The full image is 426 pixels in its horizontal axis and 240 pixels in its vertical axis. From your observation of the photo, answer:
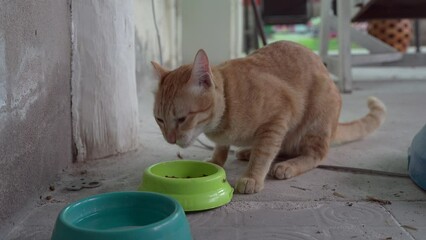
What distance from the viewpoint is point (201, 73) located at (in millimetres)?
1486

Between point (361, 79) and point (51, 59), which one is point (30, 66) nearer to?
point (51, 59)

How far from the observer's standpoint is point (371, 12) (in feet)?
13.6

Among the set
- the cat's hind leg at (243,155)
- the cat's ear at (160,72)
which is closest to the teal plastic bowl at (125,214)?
the cat's ear at (160,72)

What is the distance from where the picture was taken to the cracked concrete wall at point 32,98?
1.24m

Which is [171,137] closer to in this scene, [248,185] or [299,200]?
[248,185]

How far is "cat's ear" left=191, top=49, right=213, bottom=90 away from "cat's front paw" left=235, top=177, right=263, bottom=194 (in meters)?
0.31

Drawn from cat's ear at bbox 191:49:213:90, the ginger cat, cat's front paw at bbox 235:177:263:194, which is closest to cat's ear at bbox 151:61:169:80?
the ginger cat

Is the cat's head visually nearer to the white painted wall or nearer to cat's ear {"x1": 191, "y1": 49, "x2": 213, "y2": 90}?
cat's ear {"x1": 191, "y1": 49, "x2": 213, "y2": 90}

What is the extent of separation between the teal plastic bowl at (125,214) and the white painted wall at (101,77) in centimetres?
67

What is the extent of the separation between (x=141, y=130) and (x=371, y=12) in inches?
101

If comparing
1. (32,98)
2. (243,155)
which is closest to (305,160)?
(243,155)

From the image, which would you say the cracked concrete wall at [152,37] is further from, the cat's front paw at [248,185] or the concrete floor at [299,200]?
the cat's front paw at [248,185]

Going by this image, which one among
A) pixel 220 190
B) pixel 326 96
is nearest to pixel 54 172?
pixel 220 190

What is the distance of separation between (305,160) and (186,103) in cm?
54
